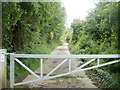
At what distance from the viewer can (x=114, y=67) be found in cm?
513

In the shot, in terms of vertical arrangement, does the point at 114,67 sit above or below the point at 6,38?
below

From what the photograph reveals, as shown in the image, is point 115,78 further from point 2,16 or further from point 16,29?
point 16,29

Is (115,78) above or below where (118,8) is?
below

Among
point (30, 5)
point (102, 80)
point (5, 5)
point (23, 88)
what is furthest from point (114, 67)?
point (5, 5)

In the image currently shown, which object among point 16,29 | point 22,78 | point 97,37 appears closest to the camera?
point 22,78

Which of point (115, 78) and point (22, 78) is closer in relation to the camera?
point (115, 78)

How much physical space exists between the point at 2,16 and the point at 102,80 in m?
3.69

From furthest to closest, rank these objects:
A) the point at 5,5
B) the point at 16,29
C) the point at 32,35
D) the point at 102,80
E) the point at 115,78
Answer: the point at 32,35, the point at 16,29, the point at 102,80, the point at 115,78, the point at 5,5

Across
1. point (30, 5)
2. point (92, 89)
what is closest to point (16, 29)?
point (30, 5)

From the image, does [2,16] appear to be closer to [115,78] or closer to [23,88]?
[23,88]

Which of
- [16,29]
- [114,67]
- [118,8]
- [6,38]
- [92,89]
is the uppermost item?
[118,8]

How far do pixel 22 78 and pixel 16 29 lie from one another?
2.18 metres

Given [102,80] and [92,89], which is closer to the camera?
[92,89]

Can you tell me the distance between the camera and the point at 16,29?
6.16 meters
